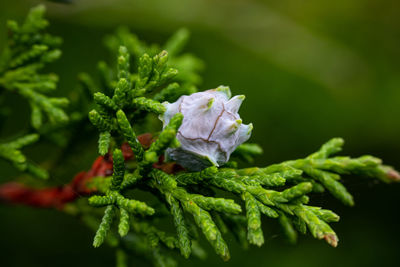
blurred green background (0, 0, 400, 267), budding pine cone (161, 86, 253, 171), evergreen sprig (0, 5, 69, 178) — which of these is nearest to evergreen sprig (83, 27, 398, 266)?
budding pine cone (161, 86, 253, 171)

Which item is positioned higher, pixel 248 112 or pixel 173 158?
pixel 173 158

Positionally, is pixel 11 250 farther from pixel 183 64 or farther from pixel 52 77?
pixel 183 64

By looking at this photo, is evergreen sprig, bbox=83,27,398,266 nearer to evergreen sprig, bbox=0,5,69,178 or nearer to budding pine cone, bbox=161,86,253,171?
budding pine cone, bbox=161,86,253,171

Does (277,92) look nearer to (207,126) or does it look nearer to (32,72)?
(32,72)

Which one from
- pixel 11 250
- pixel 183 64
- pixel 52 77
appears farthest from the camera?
pixel 11 250

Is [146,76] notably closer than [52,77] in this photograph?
Yes

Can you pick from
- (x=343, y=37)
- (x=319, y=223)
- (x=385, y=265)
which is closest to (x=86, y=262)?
(x=319, y=223)
